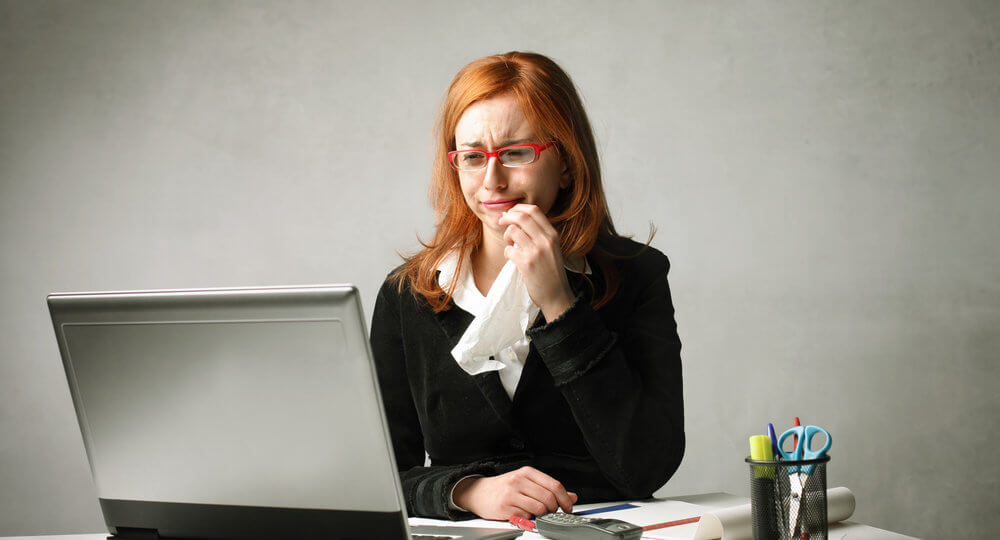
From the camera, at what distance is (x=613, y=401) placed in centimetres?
133

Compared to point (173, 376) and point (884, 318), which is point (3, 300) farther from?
point (884, 318)

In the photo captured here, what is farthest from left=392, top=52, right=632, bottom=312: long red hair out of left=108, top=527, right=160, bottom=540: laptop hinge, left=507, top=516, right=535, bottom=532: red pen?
left=108, top=527, right=160, bottom=540: laptop hinge

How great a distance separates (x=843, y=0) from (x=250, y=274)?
1918 millimetres

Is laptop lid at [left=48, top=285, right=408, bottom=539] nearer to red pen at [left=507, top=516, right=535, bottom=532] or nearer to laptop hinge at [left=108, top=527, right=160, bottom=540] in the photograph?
laptop hinge at [left=108, top=527, right=160, bottom=540]

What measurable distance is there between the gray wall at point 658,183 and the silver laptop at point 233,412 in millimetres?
1753

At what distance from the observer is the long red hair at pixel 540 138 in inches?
56.7

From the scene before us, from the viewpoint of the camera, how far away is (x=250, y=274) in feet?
8.69


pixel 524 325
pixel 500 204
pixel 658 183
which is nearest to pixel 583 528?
pixel 524 325

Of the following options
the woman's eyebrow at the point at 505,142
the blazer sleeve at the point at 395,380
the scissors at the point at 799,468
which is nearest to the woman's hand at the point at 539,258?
the woman's eyebrow at the point at 505,142

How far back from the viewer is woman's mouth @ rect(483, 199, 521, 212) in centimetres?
141

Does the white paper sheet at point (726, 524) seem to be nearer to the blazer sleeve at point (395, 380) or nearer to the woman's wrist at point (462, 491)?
the woman's wrist at point (462, 491)

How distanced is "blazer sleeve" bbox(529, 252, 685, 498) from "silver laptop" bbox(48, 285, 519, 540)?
43 centimetres

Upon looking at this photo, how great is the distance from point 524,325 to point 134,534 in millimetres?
673

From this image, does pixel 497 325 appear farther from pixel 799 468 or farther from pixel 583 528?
pixel 799 468
